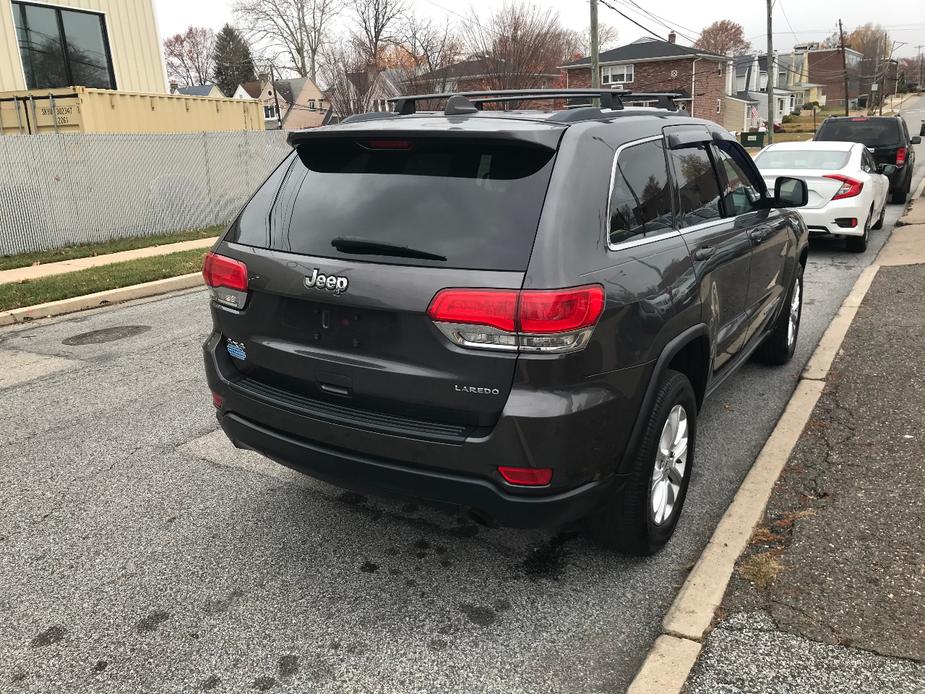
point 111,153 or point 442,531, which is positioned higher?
point 111,153

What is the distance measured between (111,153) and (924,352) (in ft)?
43.9

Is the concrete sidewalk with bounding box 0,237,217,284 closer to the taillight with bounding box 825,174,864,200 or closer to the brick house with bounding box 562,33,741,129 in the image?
the taillight with bounding box 825,174,864,200

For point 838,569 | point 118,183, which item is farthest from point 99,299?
point 838,569

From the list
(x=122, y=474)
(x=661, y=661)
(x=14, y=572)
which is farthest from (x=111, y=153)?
(x=661, y=661)

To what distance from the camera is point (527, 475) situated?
2646mm

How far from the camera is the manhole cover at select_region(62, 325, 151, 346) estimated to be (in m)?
7.32

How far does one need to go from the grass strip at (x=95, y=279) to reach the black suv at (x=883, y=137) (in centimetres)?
1316

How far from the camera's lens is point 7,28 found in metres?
15.6

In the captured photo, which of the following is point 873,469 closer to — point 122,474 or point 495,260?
point 495,260

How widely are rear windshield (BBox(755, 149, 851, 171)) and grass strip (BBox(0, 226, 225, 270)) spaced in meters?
9.00

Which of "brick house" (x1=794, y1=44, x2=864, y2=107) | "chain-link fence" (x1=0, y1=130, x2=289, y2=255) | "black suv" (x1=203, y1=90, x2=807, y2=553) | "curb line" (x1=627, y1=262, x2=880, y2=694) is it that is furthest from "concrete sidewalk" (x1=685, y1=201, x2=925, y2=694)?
"brick house" (x1=794, y1=44, x2=864, y2=107)

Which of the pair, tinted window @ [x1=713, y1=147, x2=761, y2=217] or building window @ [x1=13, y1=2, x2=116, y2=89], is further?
building window @ [x1=13, y1=2, x2=116, y2=89]

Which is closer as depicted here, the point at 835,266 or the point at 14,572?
the point at 14,572

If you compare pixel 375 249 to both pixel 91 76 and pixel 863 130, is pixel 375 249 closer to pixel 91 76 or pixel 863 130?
pixel 863 130
